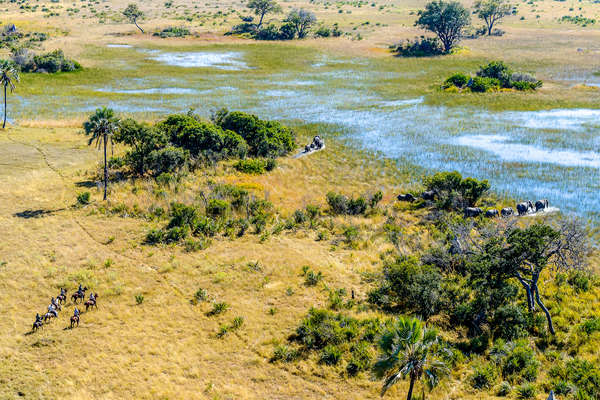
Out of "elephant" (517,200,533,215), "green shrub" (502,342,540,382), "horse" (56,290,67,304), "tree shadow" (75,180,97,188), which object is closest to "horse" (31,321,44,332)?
"horse" (56,290,67,304)

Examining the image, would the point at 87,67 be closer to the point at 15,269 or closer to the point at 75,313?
the point at 15,269

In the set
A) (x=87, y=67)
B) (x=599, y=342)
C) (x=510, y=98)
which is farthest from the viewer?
(x=87, y=67)

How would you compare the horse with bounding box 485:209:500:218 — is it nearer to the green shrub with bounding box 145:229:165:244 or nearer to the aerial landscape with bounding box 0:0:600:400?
the aerial landscape with bounding box 0:0:600:400

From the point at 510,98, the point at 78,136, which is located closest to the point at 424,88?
the point at 510,98

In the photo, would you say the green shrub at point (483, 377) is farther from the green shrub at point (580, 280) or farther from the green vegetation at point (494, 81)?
the green vegetation at point (494, 81)

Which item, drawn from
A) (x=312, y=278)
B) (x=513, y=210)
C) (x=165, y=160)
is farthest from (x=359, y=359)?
(x=165, y=160)

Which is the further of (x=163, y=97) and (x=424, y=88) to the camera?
(x=424, y=88)
